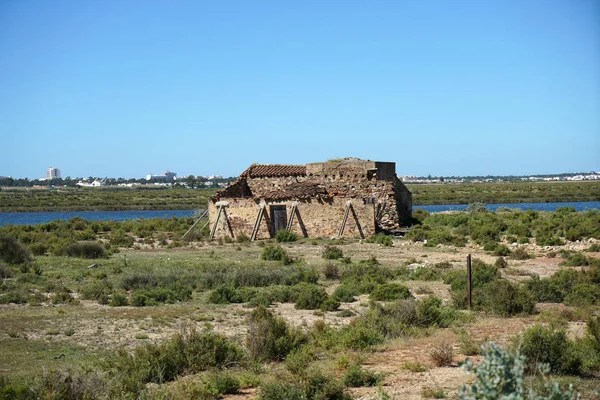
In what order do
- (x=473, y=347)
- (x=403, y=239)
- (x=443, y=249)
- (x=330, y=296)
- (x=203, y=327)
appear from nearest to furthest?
(x=473, y=347)
(x=203, y=327)
(x=330, y=296)
(x=443, y=249)
(x=403, y=239)

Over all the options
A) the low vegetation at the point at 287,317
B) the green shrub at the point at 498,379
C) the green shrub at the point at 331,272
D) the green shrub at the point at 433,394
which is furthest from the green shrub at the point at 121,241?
the green shrub at the point at 498,379

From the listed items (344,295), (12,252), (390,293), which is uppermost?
(12,252)

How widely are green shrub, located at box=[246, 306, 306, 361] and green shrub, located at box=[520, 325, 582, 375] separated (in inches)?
153

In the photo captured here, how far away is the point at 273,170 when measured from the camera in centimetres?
3519

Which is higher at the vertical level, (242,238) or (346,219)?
(346,219)

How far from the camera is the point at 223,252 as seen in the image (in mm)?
29625

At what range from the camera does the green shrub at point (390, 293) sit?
1747 centimetres

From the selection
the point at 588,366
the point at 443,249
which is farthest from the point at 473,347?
the point at 443,249

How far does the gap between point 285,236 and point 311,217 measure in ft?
5.75

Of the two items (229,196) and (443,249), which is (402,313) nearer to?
(443,249)

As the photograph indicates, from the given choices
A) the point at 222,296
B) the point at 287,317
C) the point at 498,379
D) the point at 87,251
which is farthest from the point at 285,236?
the point at 498,379

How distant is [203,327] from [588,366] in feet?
25.0

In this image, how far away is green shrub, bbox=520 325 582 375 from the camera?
9.80 m

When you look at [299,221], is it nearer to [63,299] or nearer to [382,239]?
[382,239]
